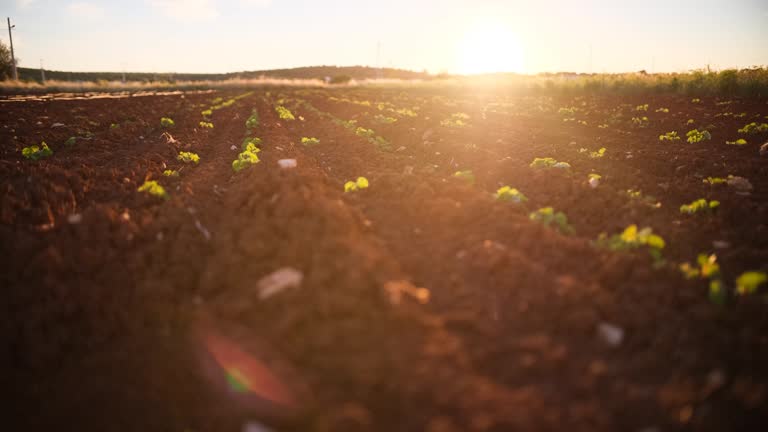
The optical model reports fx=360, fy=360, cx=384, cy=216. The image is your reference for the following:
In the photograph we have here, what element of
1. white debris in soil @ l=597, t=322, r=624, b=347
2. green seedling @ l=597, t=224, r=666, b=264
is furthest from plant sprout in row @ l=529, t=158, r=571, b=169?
white debris in soil @ l=597, t=322, r=624, b=347

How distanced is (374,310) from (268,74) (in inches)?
4126

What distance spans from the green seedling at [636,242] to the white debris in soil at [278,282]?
12.5ft

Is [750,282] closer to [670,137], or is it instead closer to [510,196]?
[510,196]

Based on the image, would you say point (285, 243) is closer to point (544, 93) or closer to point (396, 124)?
point (396, 124)

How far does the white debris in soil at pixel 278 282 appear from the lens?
3.55 meters

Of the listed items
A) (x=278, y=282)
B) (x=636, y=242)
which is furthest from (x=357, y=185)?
(x=636, y=242)

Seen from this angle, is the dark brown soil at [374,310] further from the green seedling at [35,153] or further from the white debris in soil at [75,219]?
the green seedling at [35,153]

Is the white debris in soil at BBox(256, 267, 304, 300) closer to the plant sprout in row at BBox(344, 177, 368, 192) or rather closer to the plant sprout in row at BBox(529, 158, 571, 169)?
the plant sprout in row at BBox(344, 177, 368, 192)

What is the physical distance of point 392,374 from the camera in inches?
109

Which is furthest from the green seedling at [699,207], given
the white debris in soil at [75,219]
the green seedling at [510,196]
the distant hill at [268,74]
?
the distant hill at [268,74]

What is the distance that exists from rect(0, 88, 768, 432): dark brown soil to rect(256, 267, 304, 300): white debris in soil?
11 centimetres

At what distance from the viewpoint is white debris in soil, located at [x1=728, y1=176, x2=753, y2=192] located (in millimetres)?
6520

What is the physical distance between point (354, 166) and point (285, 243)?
4.79 metres

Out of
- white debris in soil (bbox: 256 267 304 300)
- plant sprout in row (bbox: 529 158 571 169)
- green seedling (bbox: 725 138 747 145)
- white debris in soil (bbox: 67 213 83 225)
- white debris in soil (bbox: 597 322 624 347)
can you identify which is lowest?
white debris in soil (bbox: 597 322 624 347)
